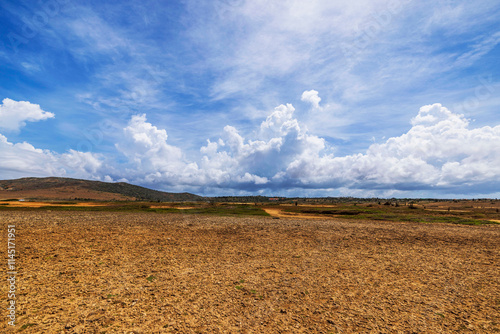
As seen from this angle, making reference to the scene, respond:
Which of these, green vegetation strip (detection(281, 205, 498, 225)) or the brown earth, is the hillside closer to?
green vegetation strip (detection(281, 205, 498, 225))

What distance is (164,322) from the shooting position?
8.09 metres

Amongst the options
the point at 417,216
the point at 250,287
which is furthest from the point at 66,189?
the point at 250,287

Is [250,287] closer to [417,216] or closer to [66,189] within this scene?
[417,216]

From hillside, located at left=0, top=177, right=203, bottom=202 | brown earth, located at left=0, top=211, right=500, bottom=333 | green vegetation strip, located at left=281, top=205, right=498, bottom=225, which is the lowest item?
green vegetation strip, located at left=281, top=205, right=498, bottom=225

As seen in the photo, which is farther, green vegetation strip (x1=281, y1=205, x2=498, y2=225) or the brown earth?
green vegetation strip (x1=281, y1=205, x2=498, y2=225)

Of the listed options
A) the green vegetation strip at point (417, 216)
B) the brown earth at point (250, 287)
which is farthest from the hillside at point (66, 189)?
the brown earth at point (250, 287)

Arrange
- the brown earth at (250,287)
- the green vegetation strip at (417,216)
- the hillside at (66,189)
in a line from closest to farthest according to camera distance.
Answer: the brown earth at (250,287)
the green vegetation strip at (417,216)
the hillside at (66,189)

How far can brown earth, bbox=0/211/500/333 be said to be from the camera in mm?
8188

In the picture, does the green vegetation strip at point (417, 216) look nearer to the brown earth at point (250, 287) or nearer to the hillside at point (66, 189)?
the brown earth at point (250, 287)

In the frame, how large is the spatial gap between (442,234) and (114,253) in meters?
31.3

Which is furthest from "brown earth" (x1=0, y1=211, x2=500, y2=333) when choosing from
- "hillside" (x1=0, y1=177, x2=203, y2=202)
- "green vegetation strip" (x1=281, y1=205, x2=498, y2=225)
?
"hillside" (x1=0, y1=177, x2=203, y2=202)

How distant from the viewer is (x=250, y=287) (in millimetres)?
11242

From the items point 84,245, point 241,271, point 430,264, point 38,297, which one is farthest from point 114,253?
point 430,264

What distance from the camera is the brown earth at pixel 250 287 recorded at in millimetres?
8188
